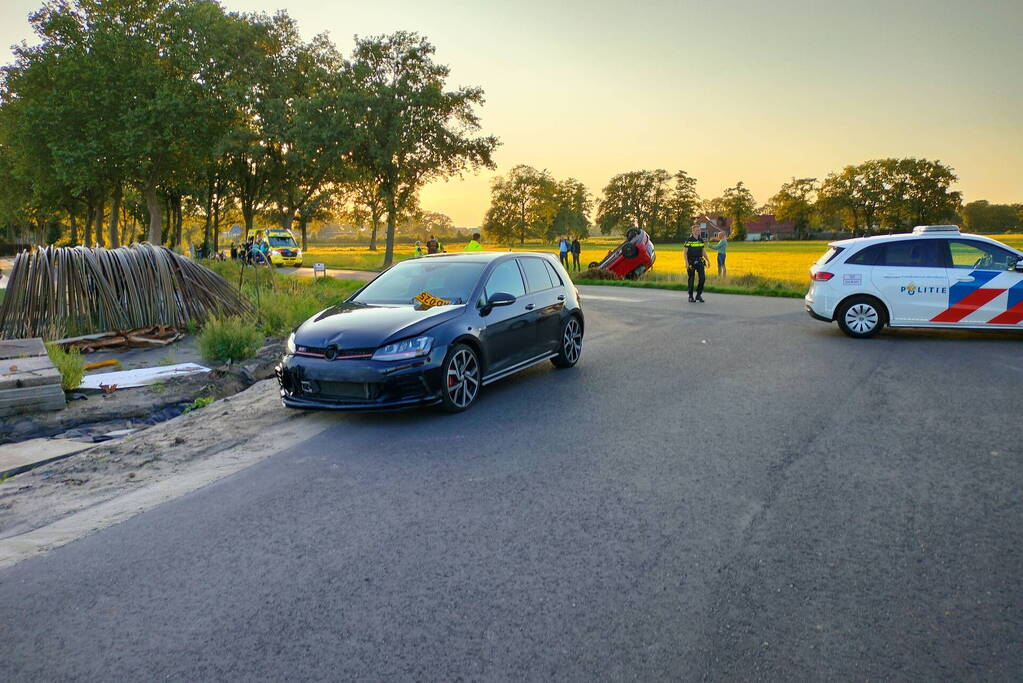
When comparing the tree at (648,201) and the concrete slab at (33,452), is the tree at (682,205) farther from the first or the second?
the concrete slab at (33,452)

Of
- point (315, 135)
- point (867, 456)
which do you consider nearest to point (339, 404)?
point (867, 456)

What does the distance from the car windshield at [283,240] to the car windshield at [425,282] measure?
1617 inches

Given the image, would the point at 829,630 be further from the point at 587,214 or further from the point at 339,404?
the point at 587,214

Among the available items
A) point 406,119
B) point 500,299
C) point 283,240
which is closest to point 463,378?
point 500,299

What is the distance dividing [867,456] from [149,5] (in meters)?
46.1

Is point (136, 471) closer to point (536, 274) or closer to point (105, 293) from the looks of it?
point (536, 274)

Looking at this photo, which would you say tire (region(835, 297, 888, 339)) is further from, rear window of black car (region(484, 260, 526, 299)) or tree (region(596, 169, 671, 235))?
tree (region(596, 169, 671, 235))

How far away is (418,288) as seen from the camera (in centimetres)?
825

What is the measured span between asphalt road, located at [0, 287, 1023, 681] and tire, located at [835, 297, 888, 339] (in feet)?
17.6

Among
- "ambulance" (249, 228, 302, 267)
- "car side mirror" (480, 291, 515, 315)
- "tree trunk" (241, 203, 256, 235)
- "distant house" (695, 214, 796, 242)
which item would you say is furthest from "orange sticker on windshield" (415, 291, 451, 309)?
"distant house" (695, 214, 796, 242)

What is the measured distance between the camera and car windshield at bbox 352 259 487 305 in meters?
8.00

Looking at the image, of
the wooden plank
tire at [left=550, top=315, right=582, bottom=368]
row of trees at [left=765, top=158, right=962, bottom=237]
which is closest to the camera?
the wooden plank

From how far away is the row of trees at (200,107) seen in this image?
3838 centimetres

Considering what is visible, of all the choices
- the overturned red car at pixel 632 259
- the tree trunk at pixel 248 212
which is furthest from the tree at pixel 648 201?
the overturned red car at pixel 632 259
